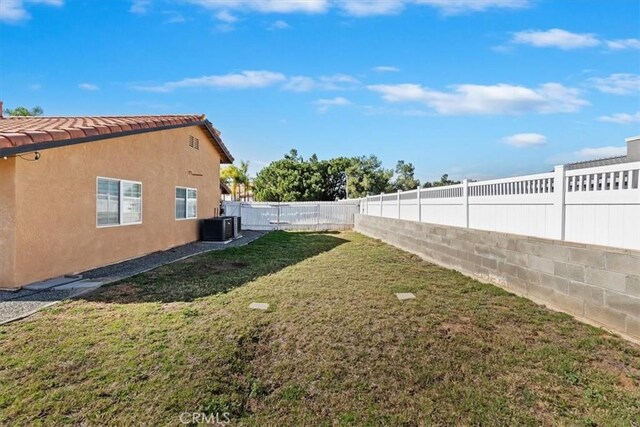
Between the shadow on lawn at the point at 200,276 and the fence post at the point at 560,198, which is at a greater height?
the fence post at the point at 560,198

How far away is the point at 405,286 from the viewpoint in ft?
21.0

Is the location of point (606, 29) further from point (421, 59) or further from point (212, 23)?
point (212, 23)

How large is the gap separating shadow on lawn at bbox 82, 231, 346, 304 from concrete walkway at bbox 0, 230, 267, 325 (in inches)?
14.0

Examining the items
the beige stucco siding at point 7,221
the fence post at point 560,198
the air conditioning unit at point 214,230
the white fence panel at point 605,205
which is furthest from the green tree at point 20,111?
the white fence panel at point 605,205

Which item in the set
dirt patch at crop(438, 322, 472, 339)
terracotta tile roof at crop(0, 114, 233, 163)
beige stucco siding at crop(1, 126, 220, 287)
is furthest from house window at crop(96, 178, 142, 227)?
dirt patch at crop(438, 322, 472, 339)

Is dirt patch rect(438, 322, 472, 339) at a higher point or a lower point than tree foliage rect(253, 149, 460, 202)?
lower

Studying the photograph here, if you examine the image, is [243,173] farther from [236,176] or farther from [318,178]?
[318,178]

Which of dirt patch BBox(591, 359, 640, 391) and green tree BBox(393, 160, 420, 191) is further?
green tree BBox(393, 160, 420, 191)

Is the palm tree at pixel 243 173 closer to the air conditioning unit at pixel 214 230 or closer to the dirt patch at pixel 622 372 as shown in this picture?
the air conditioning unit at pixel 214 230

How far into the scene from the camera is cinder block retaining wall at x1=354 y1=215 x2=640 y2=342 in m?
3.73

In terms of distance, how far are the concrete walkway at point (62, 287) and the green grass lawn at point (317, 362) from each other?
1.42ft

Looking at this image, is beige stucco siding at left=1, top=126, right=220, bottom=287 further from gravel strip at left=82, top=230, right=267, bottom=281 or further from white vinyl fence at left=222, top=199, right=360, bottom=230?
white vinyl fence at left=222, top=199, right=360, bottom=230

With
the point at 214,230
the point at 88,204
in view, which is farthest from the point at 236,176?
the point at 88,204

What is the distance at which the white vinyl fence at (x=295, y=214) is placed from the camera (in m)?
21.0
